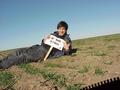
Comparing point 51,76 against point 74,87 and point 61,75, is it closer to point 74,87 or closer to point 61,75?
point 61,75

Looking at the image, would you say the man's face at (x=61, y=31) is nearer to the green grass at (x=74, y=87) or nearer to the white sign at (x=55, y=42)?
the white sign at (x=55, y=42)

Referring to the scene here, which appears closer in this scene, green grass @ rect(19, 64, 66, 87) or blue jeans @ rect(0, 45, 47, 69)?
green grass @ rect(19, 64, 66, 87)

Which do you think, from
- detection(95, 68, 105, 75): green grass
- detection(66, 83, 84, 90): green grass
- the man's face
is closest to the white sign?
the man's face

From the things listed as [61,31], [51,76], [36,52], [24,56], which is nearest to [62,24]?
[61,31]

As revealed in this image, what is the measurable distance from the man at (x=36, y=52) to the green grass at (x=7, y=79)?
1665mm

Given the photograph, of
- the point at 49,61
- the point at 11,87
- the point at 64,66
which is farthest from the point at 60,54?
the point at 11,87

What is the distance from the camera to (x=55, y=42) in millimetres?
11312

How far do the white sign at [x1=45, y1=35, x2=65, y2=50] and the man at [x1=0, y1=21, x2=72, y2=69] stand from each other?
134mm

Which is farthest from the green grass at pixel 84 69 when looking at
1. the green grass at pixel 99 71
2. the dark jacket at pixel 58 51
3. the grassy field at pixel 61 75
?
the dark jacket at pixel 58 51

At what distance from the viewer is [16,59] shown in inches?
415

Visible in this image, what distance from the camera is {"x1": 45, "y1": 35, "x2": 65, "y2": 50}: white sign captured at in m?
11.3

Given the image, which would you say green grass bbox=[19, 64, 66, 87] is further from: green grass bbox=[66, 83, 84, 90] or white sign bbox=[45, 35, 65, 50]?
white sign bbox=[45, 35, 65, 50]

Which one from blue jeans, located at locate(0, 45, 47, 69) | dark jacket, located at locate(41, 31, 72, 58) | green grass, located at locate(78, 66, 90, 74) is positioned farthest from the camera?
dark jacket, located at locate(41, 31, 72, 58)

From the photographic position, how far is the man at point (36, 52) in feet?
34.4
